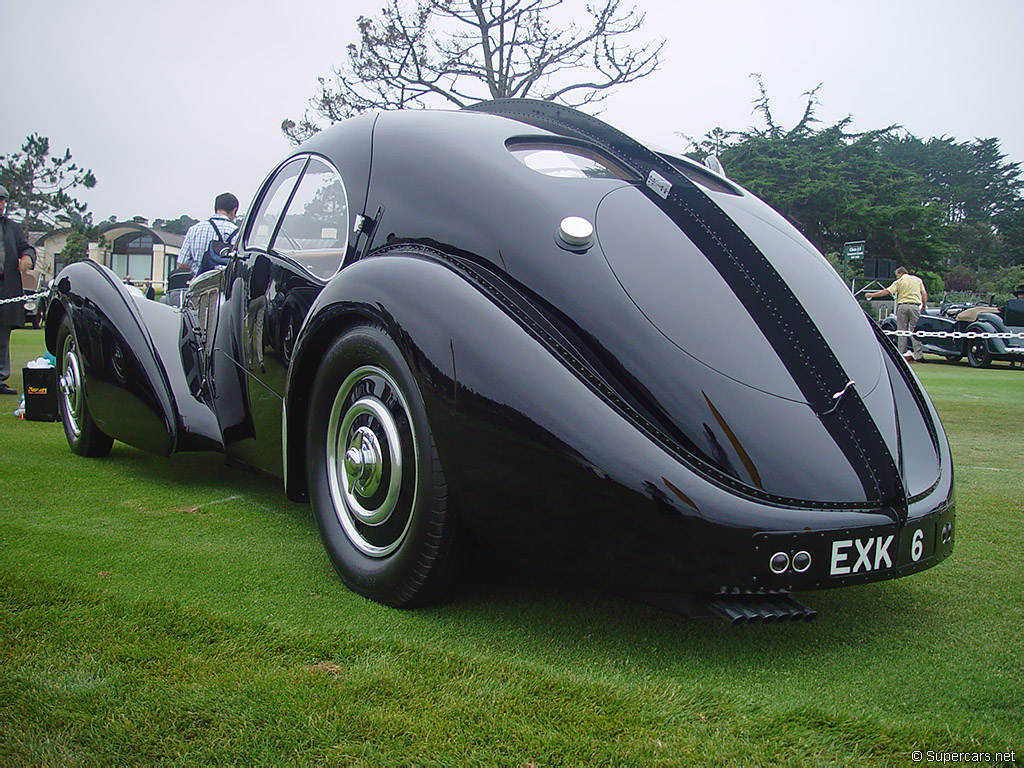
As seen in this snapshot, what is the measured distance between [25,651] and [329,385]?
1.02m

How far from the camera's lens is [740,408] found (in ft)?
6.61

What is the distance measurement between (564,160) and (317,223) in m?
0.98

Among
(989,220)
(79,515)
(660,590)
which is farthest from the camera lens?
(989,220)

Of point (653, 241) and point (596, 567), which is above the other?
point (653, 241)

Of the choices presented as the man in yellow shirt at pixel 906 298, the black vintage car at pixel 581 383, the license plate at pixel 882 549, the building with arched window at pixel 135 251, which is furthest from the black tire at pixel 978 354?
the building with arched window at pixel 135 251

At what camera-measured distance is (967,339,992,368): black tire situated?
51.2 feet

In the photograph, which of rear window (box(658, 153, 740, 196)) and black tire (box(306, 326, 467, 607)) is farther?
rear window (box(658, 153, 740, 196))

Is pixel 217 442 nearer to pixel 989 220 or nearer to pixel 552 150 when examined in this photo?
pixel 552 150

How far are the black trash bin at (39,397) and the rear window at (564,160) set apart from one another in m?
4.46

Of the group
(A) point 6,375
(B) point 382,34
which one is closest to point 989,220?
(B) point 382,34

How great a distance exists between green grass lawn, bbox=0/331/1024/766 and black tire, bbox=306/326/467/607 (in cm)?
11

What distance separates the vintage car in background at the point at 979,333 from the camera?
1545cm

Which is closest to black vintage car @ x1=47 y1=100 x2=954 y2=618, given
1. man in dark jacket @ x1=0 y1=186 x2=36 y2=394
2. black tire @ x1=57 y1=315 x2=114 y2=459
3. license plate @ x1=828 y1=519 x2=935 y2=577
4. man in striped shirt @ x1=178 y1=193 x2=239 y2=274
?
license plate @ x1=828 y1=519 x2=935 y2=577

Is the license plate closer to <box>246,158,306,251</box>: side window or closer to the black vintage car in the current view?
the black vintage car
